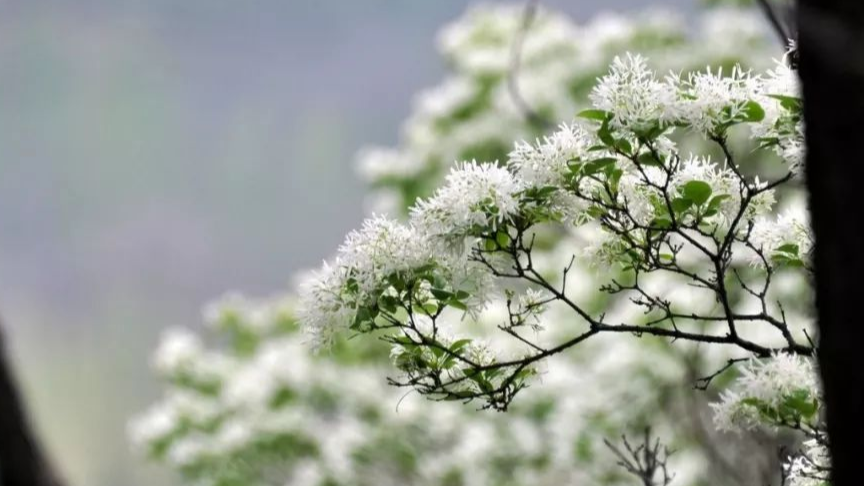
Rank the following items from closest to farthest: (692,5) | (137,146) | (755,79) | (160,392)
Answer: (755,79) < (692,5) < (160,392) < (137,146)

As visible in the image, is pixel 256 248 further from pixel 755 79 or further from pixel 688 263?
pixel 755 79

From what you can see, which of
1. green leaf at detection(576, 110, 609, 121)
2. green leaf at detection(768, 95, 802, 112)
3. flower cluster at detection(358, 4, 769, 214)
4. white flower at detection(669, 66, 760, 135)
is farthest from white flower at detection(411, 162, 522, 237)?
flower cluster at detection(358, 4, 769, 214)

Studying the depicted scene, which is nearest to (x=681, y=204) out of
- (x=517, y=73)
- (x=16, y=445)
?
(x=16, y=445)

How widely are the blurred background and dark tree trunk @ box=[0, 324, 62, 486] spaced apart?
8465 mm

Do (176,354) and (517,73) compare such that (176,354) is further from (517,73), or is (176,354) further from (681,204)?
(681,204)

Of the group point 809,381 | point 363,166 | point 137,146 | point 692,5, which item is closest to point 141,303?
point 137,146

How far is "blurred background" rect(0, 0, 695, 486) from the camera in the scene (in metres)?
10.7

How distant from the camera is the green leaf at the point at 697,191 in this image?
1453 mm

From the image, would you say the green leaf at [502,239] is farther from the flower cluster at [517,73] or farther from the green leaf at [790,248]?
the flower cluster at [517,73]

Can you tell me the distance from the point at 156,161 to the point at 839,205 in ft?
37.8

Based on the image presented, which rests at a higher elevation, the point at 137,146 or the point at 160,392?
the point at 137,146

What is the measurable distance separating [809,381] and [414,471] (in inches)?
167

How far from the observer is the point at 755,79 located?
1493 millimetres

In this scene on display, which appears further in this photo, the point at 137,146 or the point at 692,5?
the point at 137,146
